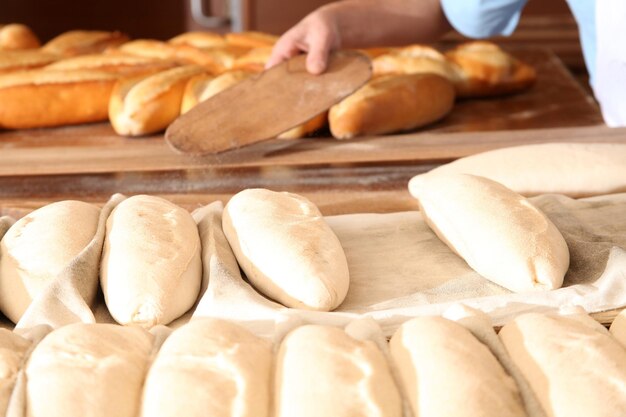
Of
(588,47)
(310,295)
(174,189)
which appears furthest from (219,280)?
(588,47)

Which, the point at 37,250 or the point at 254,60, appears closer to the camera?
the point at 37,250

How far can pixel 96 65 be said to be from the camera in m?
2.34

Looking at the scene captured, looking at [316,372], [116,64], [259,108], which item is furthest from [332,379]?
[116,64]

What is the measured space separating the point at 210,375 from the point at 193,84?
147 centimetres

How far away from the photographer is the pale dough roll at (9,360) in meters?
0.81

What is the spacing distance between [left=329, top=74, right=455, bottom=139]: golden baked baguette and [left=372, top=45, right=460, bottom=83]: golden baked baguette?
0.38 feet

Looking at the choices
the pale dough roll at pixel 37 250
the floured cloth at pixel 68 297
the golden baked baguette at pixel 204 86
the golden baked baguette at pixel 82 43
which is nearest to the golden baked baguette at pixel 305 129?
the golden baked baguette at pixel 204 86

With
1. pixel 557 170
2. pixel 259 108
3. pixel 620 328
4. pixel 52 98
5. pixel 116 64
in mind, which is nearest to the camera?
pixel 620 328

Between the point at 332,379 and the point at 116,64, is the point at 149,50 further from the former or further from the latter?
the point at 332,379

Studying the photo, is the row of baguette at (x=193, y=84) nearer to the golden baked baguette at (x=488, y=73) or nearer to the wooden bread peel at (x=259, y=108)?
the golden baked baguette at (x=488, y=73)

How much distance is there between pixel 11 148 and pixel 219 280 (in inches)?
44.6

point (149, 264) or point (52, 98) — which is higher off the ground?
point (149, 264)

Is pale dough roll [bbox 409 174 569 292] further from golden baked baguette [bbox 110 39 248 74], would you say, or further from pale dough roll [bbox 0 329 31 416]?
golden baked baguette [bbox 110 39 248 74]

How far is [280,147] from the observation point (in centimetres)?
189
